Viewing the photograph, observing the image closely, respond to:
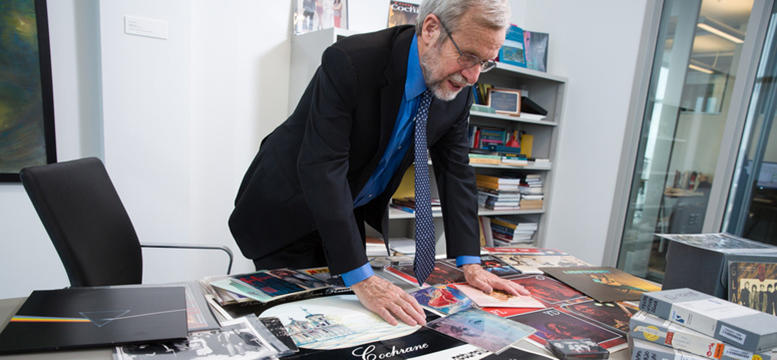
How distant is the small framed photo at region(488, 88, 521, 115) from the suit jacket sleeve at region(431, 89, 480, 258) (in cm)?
168

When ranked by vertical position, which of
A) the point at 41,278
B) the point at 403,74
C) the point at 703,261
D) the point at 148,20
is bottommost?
the point at 41,278

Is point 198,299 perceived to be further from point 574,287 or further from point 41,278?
point 41,278

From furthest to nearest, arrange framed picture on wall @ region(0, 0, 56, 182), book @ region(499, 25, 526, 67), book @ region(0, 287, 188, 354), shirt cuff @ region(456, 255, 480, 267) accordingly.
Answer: book @ region(499, 25, 526, 67)
framed picture on wall @ region(0, 0, 56, 182)
shirt cuff @ region(456, 255, 480, 267)
book @ region(0, 287, 188, 354)

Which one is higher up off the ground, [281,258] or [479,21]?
[479,21]

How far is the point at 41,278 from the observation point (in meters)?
2.06

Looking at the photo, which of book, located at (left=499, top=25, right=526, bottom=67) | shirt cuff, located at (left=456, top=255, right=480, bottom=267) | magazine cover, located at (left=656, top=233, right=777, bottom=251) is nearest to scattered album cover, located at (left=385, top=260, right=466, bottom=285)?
shirt cuff, located at (left=456, top=255, right=480, bottom=267)

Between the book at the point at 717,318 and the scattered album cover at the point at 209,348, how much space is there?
0.79 metres

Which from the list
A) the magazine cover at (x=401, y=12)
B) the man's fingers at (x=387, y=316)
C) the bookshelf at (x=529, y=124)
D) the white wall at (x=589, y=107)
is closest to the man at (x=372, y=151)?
the man's fingers at (x=387, y=316)

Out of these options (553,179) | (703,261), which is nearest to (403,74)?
(703,261)

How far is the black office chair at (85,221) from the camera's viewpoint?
1023mm

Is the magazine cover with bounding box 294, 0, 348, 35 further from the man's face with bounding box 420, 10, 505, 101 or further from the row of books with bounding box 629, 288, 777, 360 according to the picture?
the row of books with bounding box 629, 288, 777, 360

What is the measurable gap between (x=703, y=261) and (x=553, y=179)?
2.28 meters

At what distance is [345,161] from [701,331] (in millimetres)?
840

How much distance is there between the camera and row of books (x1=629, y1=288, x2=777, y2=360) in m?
0.75
